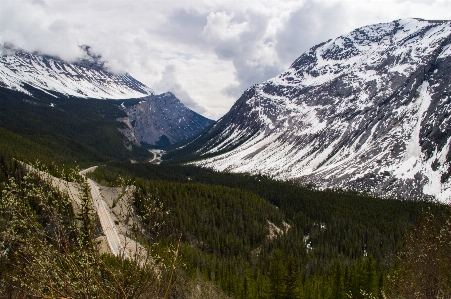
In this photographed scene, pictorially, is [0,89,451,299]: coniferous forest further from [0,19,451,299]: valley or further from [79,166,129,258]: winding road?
[79,166,129,258]: winding road

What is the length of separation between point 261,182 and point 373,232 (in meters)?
80.8

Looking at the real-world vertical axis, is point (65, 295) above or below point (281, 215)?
above

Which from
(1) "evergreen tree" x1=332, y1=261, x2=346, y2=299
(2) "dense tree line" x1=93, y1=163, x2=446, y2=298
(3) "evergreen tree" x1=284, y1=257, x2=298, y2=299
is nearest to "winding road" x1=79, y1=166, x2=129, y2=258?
(2) "dense tree line" x1=93, y1=163, x2=446, y2=298

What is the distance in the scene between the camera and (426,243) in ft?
48.4

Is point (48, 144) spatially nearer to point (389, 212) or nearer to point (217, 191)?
point (217, 191)

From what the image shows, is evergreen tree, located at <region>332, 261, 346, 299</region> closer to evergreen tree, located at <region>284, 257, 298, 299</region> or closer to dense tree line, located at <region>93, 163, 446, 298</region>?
dense tree line, located at <region>93, 163, 446, 298</region>

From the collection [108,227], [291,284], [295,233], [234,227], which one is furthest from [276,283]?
[295,233]

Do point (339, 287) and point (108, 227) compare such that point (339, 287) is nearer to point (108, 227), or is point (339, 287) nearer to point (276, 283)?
point (276, 283)

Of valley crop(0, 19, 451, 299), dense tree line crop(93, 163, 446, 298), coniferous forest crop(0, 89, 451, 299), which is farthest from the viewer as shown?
dense tree line crop(93, 163, 446, 298)

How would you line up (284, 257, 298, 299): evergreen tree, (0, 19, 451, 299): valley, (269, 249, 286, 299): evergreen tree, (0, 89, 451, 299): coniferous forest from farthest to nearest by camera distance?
(269, 249, 286, 299): evergreen tree → (284, 257, 298, 299): evergreen tree → (0, 89, 451, 299): coniferous forest → (0, 19, 451, 299): valley

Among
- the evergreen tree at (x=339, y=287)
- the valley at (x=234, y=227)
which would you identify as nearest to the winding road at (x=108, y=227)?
the valley at (x=234, y=227)

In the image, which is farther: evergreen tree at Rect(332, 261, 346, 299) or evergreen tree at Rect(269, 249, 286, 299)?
evergreen tree at Rect(332, 261, 346, 299)

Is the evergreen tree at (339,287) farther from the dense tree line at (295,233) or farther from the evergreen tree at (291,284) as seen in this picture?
the evergreen tree at (291,284)

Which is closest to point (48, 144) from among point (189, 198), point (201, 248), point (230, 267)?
point (189, 198)
